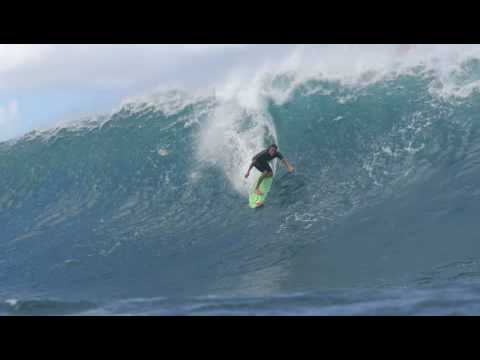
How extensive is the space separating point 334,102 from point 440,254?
10.00m

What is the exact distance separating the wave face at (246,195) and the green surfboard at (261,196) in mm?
222

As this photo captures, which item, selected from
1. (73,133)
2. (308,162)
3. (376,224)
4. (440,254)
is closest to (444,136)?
(308,162)

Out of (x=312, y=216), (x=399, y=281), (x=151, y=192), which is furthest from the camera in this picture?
(x=151, y=192)

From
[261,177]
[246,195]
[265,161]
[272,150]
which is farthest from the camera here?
[246,195]

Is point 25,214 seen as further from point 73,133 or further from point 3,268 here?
point 73,133

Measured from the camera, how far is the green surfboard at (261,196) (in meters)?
13.8

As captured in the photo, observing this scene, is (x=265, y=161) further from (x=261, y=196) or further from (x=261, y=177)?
(x=261, y=196)

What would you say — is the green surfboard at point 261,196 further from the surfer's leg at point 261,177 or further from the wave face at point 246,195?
the wave face at point 246,195

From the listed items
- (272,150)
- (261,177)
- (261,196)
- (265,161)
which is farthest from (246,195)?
(272,150)

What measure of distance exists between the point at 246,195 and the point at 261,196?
2.25 feet

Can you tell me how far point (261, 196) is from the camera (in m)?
14.0

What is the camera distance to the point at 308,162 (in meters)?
15.4

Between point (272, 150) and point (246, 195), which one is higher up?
point (272, 150)

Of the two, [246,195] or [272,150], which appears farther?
[246,195]
